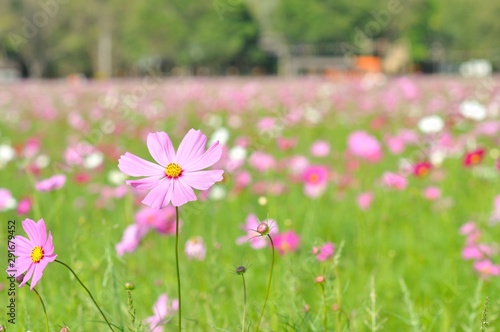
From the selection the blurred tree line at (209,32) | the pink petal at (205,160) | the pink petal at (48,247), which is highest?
the blurred tree line at (209,32)

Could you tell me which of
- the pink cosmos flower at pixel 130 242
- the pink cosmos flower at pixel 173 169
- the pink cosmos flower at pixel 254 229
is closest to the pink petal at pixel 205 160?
the pink cosmos flower at pixel 173 169

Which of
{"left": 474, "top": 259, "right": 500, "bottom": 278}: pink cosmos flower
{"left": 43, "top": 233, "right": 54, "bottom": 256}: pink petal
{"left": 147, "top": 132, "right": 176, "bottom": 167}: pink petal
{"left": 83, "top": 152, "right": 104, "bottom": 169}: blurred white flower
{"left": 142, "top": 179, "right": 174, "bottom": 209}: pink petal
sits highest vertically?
{"left": 83, "top": 152, "right": 104, "bottom": 169}: blurred white flower

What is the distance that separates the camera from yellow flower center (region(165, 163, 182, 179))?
65cm

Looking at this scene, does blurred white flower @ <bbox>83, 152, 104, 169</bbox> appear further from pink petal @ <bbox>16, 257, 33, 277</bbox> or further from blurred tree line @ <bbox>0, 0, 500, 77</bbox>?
blurred tree line @ <bbox>0, 0, 500, 77</bbox>

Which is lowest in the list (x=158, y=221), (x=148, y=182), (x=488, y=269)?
(x=488, y=269)

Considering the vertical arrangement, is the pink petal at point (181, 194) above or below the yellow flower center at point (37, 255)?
above

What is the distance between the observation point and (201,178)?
2.06 feet

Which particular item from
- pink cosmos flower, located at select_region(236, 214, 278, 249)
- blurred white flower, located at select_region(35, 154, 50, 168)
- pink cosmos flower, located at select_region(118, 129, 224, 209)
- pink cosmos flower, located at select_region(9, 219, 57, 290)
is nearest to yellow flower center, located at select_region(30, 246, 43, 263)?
pink cosmos flower, located at select_region(9, 219, 57, 290)

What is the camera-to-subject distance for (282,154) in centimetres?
440

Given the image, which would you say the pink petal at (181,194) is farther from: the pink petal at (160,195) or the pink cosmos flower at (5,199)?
the pink cosmos flower at (5,199)

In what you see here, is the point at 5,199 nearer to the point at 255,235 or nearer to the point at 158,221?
the point at 158,221

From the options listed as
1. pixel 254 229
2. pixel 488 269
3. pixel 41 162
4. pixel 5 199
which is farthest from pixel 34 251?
pixel 41 162

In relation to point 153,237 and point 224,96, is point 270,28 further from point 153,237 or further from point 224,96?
point 153,237

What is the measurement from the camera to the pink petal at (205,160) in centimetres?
63
